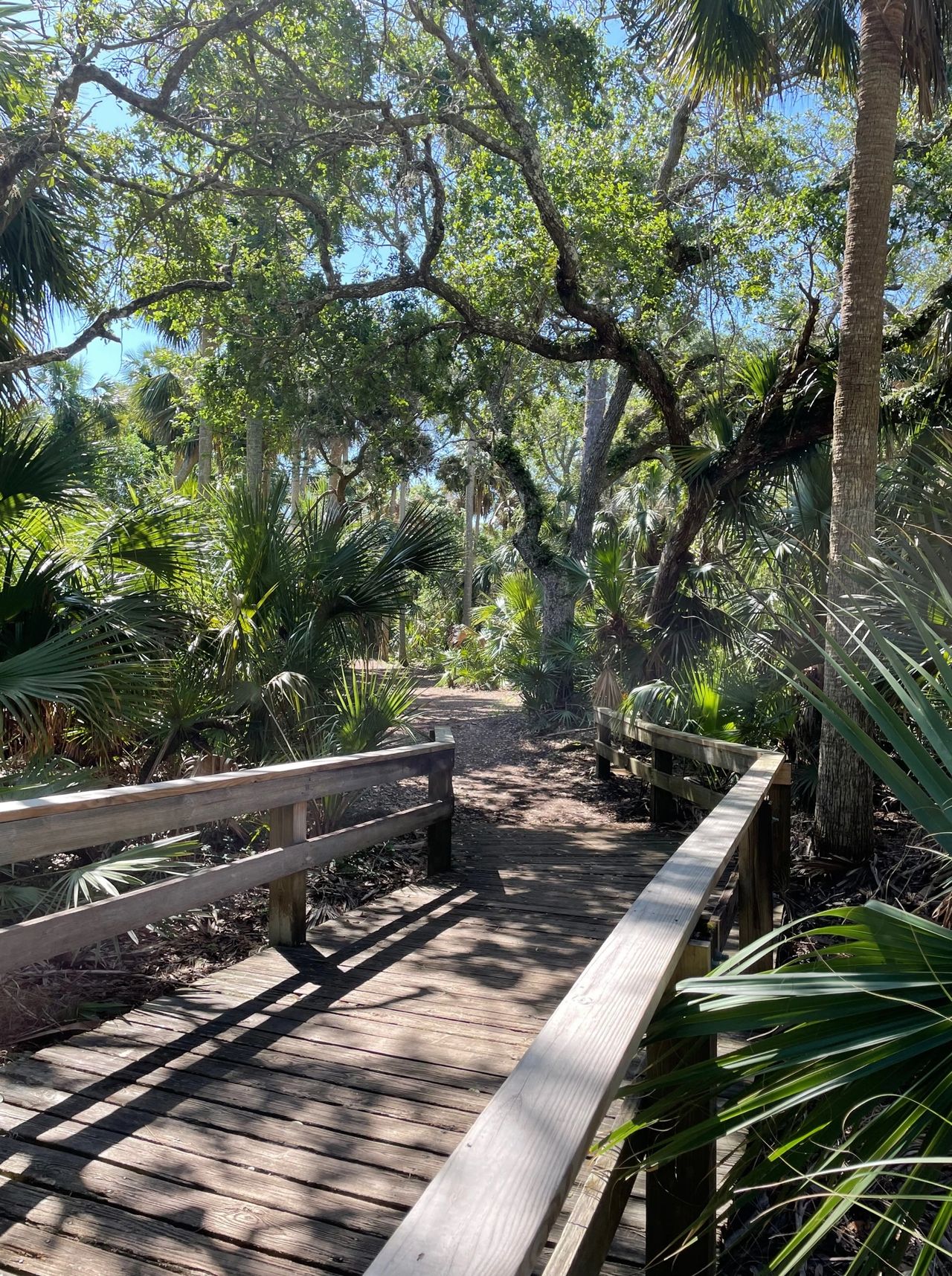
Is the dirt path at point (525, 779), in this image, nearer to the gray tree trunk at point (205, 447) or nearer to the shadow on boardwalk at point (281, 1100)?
the shadow on boardwalk at point (281, 1100)

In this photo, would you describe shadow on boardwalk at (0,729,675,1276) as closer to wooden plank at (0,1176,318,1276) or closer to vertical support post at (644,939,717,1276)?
wooden plank at (0,1176,318,1276)

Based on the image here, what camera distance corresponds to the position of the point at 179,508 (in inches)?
240

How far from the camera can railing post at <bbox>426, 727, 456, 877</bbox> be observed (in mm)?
6133

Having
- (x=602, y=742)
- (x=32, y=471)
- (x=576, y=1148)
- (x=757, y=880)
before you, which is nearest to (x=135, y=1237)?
(x=576, y=1148)

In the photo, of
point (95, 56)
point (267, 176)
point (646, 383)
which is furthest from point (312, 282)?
point (646, 383)

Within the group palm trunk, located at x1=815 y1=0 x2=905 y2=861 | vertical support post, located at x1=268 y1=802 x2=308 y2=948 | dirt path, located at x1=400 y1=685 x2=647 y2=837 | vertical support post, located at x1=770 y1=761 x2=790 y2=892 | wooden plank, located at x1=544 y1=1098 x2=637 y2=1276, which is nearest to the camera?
wooden plank, located at x1=544 y1=1098 x2=637 y2=1276

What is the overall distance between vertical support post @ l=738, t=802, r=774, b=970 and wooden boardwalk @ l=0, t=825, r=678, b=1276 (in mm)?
794

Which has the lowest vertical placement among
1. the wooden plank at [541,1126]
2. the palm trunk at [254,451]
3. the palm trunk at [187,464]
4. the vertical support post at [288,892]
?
the vertical support post at [288,892]

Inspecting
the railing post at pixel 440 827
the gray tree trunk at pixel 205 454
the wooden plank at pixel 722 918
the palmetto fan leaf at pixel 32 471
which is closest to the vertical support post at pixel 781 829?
the wooden plank at pixel 722 918

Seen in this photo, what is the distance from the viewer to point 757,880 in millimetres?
4410

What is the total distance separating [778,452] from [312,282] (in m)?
5.42

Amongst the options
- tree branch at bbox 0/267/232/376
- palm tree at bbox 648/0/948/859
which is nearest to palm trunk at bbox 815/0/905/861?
palm tree at bbox 648/0/948/859

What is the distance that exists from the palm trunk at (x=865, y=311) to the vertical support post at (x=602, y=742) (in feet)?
13.2

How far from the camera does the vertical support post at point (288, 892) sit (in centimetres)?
442
